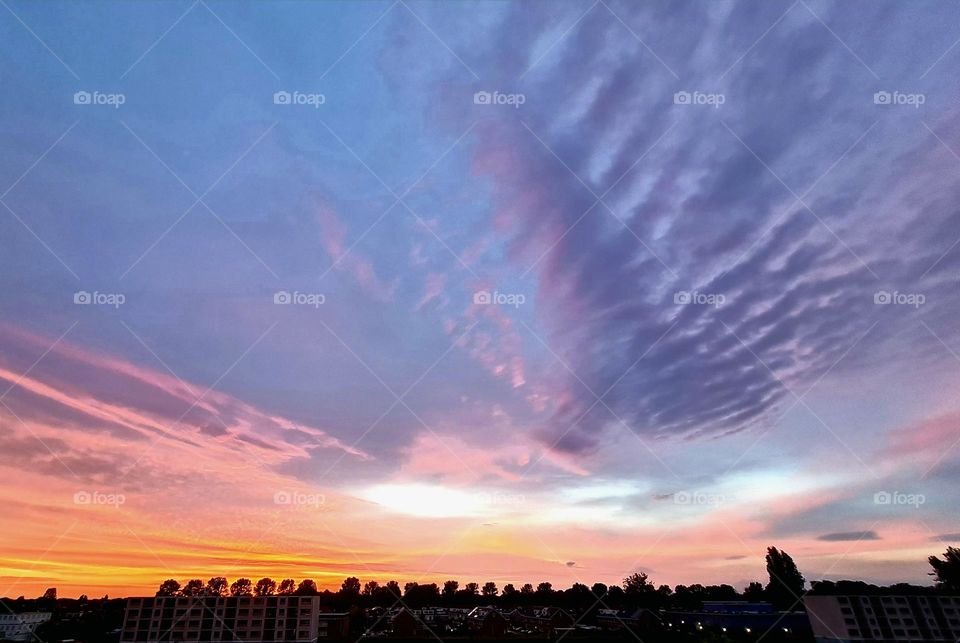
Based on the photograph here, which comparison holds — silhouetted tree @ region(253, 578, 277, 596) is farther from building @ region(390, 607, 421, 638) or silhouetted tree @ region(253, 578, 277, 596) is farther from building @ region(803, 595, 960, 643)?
building @ region(803, 595, 960, 643)

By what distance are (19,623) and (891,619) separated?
147 metres

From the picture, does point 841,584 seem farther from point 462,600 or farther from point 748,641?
point 462,600

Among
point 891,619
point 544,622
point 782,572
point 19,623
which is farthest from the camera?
point 782,572

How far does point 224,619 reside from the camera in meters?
78.9

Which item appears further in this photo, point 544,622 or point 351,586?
point 351,586

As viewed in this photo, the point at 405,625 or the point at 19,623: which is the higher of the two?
the point at 405,625

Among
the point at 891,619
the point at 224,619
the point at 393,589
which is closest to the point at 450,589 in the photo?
the point at 393,589

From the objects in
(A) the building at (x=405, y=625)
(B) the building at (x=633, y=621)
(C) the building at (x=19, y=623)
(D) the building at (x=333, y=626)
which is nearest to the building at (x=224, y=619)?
(D) the building at (x=333, y=626)

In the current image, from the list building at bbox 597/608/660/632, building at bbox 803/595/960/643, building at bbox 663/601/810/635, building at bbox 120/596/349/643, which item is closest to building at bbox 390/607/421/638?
building at bbox 120/596/349/643

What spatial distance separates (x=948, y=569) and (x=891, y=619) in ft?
199

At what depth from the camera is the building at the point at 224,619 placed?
227 feet

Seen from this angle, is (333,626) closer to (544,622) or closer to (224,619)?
(224,619)

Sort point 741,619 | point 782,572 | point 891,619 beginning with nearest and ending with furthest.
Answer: point 891,619
point 741,619
point 782,572

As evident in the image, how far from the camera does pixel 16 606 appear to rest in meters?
132
